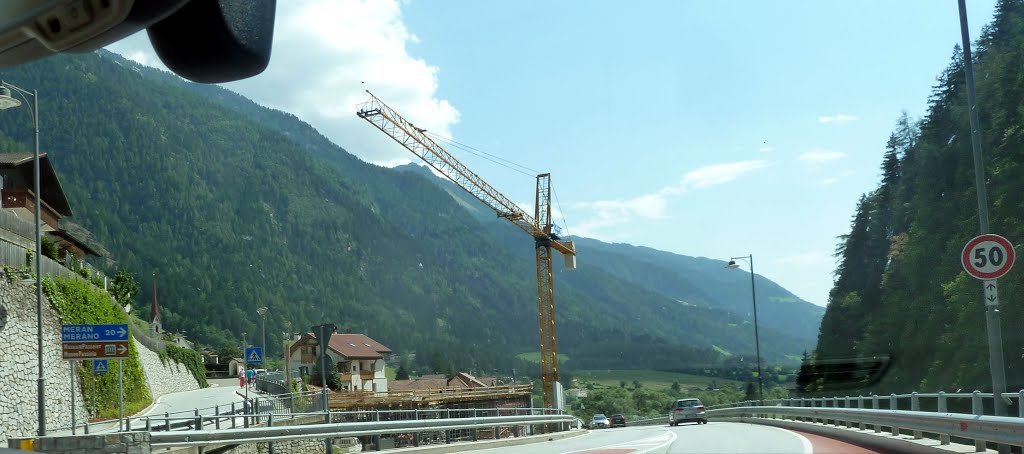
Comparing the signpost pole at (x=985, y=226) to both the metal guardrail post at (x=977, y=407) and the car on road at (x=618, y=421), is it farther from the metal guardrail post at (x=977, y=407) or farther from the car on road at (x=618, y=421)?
the car on road at (x=618, y=421)

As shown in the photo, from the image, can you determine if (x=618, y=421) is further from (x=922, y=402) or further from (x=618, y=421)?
(x=922, y=402)

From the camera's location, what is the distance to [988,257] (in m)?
14.7

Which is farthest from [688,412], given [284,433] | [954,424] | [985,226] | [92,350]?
[954,424]

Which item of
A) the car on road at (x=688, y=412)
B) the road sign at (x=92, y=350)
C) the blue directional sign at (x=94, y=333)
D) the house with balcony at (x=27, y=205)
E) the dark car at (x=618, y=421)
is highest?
the house with balcony at (x=27, y=205)

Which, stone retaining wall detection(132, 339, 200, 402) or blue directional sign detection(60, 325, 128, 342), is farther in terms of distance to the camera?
stone retaining wall detection(132, 339, 200, 402)

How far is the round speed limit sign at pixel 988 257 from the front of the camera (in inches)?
573

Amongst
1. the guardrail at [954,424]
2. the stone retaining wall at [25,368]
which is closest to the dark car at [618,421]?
the stone retaining wall at [25,368]

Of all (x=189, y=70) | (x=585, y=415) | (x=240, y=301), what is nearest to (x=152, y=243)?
(x=240, y=301)

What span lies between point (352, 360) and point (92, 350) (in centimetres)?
9974

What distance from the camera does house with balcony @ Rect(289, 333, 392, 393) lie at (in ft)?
390

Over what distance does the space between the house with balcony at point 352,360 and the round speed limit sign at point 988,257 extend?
341 feet

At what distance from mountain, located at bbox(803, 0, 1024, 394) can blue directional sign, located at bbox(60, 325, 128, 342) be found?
38.3 meters

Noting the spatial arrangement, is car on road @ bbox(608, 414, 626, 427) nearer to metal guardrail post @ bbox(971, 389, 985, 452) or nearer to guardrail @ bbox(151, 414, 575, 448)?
guardrail @ bbox(151, 414, 575, 448)

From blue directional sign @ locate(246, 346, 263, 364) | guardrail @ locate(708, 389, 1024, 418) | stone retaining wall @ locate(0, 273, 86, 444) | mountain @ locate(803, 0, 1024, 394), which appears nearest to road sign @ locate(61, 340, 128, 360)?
stone retaining wall @ locate(0, 273, 86, 444)
